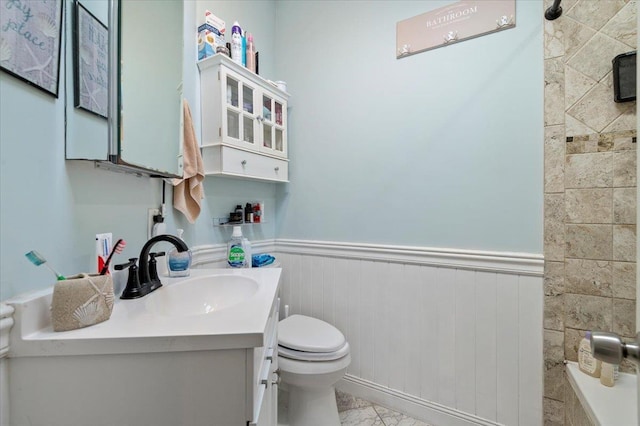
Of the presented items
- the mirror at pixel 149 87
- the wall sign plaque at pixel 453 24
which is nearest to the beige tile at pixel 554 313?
the wall sign plaque at pixel 453 24

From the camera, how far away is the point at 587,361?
1.13 meters

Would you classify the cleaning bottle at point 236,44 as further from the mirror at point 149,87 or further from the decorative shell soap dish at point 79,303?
the decorative shell soap dish at point 79,303

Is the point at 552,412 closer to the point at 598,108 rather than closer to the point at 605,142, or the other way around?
the point at 605,142

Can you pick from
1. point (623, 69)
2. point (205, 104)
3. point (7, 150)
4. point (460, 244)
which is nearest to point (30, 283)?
point (7, 150)

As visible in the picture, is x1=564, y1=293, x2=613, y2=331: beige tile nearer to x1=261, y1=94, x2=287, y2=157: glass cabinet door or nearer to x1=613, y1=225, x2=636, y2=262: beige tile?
x1=613, y1=225, x2=636, y2=262: beige tile

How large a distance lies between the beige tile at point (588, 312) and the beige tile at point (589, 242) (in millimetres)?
175

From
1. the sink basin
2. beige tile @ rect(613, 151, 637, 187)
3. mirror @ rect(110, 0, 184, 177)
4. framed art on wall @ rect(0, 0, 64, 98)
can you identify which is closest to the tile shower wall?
beige tile @ rect(613, 151, 637, 187)

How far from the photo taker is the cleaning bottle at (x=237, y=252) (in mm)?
1488

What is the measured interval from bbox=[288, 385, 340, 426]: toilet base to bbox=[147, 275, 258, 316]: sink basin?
702mm

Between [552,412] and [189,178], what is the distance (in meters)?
1.92

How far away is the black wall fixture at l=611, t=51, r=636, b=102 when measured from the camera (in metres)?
1.06

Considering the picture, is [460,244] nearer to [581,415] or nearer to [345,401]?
[581,415]

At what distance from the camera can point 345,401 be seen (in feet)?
5.37

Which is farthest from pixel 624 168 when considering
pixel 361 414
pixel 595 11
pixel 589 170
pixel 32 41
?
pixel 32 41
